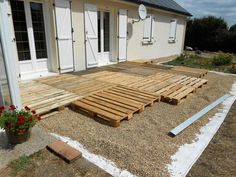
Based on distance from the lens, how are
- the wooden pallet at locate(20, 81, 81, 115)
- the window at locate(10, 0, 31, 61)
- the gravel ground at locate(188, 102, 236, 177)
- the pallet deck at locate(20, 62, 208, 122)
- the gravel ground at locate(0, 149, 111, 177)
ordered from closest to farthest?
the gravel ground at locate(0, 149, 111, 177), the gravel ground at locate(188, 102, 236, 177), the wooden pallet at locate(20, 81, 81, 115), the pallet deck at locate(20, 62, 208, 122), the window at locate(10, 0, 31, 61)

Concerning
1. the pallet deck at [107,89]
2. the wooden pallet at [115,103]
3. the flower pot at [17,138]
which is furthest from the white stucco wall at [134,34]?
the flower pot at [17,138]

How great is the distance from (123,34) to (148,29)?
6.98 ft

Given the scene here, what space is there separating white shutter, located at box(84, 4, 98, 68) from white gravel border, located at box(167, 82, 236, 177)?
4.43 metres

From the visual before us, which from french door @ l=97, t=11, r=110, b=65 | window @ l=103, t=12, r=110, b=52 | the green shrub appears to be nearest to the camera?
french door @ l=97, t=11, r=110, b=65

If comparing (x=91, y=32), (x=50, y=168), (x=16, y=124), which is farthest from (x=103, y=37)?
(x=50, y=168)

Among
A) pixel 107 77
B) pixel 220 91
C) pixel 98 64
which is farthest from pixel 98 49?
pixel 220 91

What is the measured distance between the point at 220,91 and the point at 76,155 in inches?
167

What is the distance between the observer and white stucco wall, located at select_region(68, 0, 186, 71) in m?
5.93

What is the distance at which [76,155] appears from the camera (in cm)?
210

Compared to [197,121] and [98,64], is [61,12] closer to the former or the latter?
[98,64]

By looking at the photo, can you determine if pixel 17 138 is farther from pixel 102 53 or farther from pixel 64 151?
pixel 102 53

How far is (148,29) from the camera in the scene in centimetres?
924

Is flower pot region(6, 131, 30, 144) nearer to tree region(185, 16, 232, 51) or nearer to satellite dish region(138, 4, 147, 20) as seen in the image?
satellite dish region(138, 4, 147, 20)

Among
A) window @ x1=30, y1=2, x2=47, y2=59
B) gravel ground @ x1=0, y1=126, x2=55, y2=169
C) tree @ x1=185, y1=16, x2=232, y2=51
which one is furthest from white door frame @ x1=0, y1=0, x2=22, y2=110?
tree @ x1=185, y1=16, x2=232, y2=51
